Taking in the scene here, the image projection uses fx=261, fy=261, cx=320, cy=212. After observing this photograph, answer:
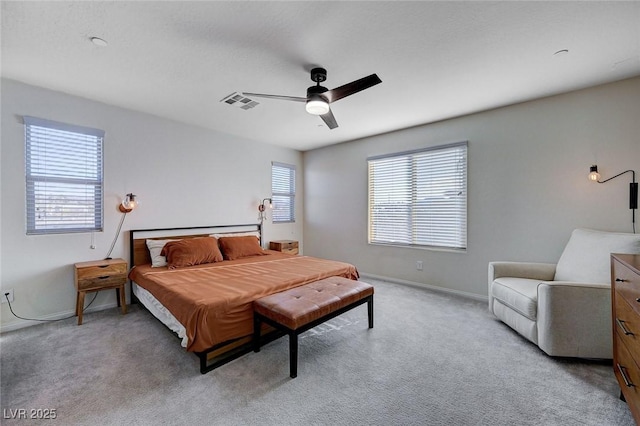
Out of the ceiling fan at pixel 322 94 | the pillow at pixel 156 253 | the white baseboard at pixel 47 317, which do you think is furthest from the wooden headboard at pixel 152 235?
the ceiling fan at pixel 322 94

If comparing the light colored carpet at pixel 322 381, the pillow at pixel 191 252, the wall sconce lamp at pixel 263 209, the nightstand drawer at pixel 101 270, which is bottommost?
the light colored carpet at pixel 322 381

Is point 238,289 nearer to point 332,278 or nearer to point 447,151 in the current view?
point 332,278

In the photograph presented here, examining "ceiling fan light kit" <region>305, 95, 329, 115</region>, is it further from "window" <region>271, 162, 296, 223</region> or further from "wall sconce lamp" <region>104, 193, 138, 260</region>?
"window" <region>271, 162, 296, 223</region>

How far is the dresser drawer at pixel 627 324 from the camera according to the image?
1.37 meters

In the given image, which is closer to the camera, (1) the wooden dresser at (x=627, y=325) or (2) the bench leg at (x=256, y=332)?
(1) the wooden dresser at (x=627, y=325)

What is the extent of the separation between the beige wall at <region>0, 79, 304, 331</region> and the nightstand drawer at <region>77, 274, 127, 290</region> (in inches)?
17.7

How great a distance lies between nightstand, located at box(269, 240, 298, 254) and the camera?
5.04m

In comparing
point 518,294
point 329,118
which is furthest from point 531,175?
point 329,118

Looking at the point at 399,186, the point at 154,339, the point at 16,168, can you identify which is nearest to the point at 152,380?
the point at 154,339

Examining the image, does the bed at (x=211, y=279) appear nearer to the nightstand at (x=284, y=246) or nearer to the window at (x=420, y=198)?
the nightstand at (x=284, y=246)

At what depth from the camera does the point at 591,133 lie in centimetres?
291

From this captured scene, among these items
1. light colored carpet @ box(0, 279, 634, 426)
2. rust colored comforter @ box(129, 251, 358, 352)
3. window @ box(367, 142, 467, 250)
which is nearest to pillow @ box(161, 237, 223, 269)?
rust colored comforter @ box(129, 251, 358, 352)

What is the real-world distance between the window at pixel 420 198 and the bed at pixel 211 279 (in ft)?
5.01

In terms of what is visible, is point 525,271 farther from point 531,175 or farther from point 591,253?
point 531,175
